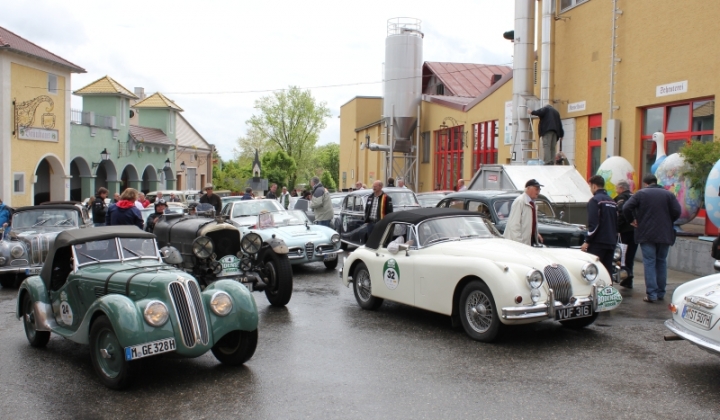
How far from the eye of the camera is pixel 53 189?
31000 millimetres

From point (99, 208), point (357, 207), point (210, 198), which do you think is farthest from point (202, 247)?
point (357, 207)

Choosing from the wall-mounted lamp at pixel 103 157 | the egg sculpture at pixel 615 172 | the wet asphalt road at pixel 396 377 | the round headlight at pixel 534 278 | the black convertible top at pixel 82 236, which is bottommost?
the wet asphalt road at pixel 396 377

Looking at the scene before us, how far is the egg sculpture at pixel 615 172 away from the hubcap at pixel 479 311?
10.3m

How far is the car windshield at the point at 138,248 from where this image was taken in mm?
7090

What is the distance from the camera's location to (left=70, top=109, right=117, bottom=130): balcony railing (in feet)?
109

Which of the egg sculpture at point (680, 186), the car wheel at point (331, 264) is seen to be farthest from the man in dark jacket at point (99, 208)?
the egg sculpture at point (680, 186)

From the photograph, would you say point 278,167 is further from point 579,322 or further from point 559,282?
point 559,282

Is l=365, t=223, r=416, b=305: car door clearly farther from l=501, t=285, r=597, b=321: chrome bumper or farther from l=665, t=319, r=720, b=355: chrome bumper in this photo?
l=665, t=319, r=720, b=355: chrome bumper

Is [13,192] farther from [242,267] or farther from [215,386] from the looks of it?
[215,386]

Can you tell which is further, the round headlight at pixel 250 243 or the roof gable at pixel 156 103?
the roof gable at pixel 156 103

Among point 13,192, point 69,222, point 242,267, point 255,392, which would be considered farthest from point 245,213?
point 13,192

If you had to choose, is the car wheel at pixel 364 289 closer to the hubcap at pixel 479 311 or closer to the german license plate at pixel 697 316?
the hubcap at pixel 479 311

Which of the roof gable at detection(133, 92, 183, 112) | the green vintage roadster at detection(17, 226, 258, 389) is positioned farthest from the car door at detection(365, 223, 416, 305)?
the roof gable at detection(133, 92, 183, 112)

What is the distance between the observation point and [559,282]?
7375 mm
